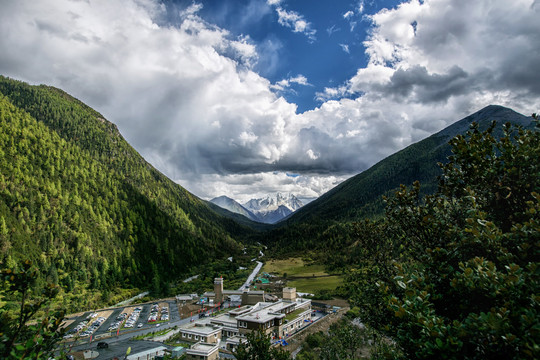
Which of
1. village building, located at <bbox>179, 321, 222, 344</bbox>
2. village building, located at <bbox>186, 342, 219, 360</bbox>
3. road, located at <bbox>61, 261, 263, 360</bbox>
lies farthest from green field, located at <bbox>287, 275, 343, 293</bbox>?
village building, located at <bbox>186, 342, 219, 360</bbox>

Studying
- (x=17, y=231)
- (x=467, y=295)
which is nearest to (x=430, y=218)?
(x=467, y=295)

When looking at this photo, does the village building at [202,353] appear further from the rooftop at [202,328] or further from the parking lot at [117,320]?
the parking lot at [117,320]

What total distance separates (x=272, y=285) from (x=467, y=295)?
101 m

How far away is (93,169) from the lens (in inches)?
6604

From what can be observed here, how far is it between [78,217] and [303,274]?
332ft

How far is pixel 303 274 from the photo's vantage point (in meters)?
122

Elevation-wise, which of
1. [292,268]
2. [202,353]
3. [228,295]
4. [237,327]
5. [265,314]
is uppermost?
[265,314]

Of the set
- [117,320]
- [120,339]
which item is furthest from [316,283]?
[120,339]

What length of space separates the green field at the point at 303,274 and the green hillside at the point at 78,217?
4255 cm

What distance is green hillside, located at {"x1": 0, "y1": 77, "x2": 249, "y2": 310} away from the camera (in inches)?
3932

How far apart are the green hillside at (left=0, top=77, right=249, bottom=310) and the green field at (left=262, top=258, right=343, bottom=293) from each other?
42548mm

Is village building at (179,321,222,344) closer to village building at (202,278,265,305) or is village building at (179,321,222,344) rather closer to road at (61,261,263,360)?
road at (61,261,263,360)

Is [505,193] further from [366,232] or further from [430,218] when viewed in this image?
[366,232]

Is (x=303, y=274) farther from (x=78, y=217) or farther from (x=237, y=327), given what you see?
(x=78, y=217)
